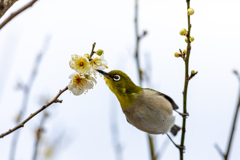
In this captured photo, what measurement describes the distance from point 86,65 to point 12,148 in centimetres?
127

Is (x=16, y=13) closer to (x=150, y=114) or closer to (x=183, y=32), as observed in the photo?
(x=183, y=32)

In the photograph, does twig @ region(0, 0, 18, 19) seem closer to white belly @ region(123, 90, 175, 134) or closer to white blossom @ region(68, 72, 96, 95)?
white blossom @ region(68, 72, 96, 95)

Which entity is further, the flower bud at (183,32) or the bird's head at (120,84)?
the bird's head at (120,84)

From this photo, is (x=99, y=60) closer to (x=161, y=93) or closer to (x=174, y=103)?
(x=161, y=93)

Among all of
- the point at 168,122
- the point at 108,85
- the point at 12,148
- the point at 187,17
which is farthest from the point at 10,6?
the point at 168,122

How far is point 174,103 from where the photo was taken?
5.63m

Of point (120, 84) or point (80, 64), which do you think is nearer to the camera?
point (80, 64)

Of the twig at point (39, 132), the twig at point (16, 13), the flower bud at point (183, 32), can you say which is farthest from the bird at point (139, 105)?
the twig at point (16, 13)

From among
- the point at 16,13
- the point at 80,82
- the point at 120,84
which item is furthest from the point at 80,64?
the point at 120,84

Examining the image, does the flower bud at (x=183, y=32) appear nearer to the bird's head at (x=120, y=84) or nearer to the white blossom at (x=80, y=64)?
the white blossom at (x=80, y=64)

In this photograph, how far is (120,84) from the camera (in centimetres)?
458

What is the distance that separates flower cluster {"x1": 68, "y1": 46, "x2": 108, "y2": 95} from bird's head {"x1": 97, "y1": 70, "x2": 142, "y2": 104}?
1163 mm

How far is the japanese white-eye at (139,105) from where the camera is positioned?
4.61 meters

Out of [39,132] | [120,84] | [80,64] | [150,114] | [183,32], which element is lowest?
[150,114]
